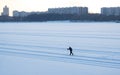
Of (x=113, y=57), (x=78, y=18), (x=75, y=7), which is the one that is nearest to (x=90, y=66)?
(x=113, y=57)

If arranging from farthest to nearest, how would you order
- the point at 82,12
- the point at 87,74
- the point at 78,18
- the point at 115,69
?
the point at 82,12 → the point at 78,18 → the point at 115,69 → the point at 87,74

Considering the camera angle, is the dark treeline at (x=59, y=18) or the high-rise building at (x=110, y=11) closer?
the dark treeline at (x=59, y=18)

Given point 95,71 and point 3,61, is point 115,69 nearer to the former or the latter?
point 95,71

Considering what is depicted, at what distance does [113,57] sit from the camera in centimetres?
1384

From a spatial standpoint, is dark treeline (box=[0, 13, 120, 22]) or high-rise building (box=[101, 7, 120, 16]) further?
high-rise building (box=[101, 7, 120, 16])

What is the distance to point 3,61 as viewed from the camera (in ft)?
41.5

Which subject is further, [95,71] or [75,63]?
[75,63]

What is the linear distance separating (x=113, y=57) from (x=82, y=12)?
7968cm

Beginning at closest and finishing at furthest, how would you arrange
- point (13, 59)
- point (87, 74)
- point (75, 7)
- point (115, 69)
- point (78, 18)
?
point (87, 74)
point (115, 69)
point (13, 59)
point (78, 18)
point (75, 7)

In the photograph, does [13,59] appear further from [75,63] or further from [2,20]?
[2,20]

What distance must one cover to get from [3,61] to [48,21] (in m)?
78.1

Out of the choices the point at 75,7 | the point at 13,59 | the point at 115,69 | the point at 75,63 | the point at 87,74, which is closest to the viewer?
the point at 87,74

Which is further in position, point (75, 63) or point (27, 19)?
point (27, 19)

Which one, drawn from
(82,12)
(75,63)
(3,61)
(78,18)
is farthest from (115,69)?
(82,12)
